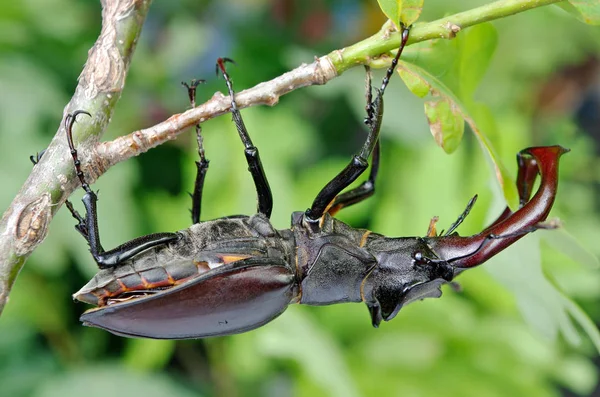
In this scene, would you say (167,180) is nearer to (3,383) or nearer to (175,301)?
(3,383)

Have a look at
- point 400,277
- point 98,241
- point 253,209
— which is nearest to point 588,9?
point 400,277

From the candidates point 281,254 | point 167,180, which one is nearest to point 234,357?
point 167,180

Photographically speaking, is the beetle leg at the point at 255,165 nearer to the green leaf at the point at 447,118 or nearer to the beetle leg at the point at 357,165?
the beetle leg at the point at 357,165

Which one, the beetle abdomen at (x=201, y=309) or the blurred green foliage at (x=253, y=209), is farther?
the blurred green foliage at (x=253, y=209)

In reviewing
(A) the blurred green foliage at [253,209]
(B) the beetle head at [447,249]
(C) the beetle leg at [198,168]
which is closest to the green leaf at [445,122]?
(B) the beetle head at [447,249]

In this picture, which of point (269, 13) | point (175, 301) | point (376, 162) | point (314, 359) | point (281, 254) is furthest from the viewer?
point (269, 13)

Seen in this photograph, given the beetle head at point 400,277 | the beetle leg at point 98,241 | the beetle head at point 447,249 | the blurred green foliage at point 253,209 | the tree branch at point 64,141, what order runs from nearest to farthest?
the tree branch at point 64,141
the beetle head at point 447,249
the beetle leg at point 98,241
the beetle head at point 400,277
the blurred green foliage at point 253,209

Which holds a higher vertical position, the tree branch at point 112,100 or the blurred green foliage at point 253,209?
the tree branch at point 112,100
